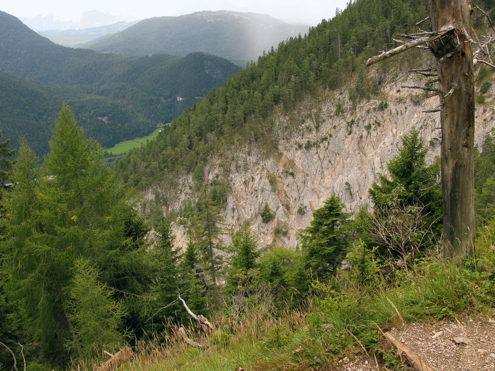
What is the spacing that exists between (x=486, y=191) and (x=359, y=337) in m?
23.9

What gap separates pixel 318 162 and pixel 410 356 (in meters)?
49.5

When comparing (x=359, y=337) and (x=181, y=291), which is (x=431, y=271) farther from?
Answer: (x=181, y=291)

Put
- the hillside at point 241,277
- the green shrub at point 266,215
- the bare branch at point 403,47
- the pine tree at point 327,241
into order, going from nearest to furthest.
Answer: the hillside at point 241,277 < the bare branch at point 403,47 < the pine tree at point 327,241 < the green shrub at point 266,215

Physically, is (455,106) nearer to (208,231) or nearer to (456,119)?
(456,119)

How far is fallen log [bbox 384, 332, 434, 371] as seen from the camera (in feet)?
8.02

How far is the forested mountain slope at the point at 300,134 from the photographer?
4591 cm

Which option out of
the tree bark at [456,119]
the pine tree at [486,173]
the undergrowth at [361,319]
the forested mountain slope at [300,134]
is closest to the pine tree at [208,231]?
the undergrowth at [361,319]

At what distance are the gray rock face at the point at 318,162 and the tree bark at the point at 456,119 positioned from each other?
134 ft

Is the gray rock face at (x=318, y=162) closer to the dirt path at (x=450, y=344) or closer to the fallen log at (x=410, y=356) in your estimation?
the dirt path at (x=450, y=344)

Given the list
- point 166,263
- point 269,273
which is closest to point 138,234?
point 166,263

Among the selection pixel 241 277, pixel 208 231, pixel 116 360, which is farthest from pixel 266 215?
pixel 116 360

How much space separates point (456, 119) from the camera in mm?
4234

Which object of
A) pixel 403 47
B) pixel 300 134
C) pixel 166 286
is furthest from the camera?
pixel 300 134

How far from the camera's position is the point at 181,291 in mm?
14094
